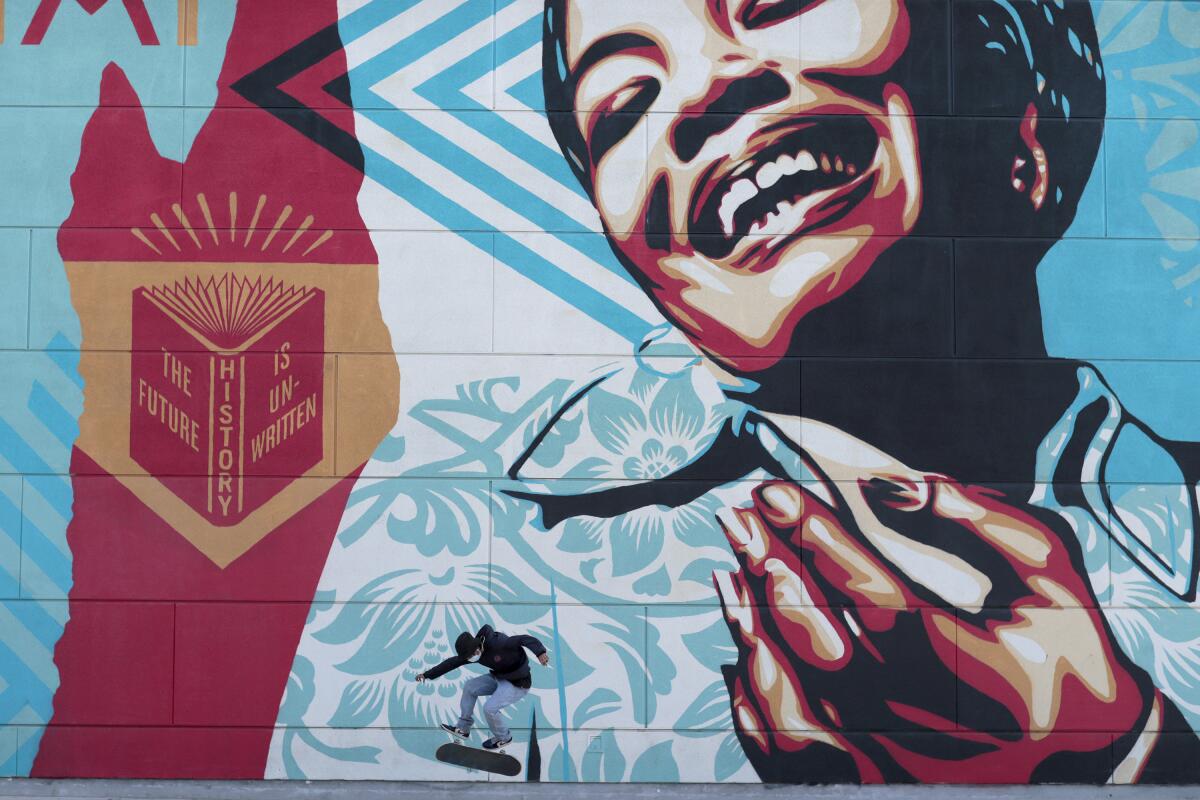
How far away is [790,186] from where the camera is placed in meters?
6.07

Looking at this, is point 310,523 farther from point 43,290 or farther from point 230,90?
point 230,90

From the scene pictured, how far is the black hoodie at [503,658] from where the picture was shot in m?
5.68

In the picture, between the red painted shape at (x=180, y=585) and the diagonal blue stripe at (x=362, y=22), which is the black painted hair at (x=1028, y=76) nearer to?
the diagonal blue stripe at (x=362, y=22)

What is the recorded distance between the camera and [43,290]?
5988mm

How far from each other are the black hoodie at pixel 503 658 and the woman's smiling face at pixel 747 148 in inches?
82.9

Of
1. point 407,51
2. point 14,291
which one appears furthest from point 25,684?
point 407,51

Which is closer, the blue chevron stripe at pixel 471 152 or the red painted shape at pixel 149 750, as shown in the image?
the red painted shape at pixel 149 750

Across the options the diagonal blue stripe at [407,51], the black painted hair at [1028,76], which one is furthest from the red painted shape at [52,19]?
the black painted hair at [1028,76]

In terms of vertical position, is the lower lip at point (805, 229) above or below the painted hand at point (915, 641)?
above

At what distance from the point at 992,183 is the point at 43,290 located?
5.86 meters

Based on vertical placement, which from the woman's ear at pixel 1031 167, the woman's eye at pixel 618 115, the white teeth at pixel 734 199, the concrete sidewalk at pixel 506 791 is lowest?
the concrete sidewalk at pixel 506 791

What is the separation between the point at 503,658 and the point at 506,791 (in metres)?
0.85

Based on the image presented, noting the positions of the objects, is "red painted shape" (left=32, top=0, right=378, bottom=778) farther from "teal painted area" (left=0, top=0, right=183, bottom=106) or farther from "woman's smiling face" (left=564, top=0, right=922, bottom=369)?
"woman's smiling face" (left=564, top=0, right=922, bottom=369)

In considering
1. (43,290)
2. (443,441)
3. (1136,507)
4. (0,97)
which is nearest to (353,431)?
(443,441)
